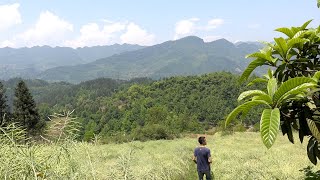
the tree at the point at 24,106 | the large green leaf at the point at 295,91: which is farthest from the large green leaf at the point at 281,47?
the tree at the point at 24,106

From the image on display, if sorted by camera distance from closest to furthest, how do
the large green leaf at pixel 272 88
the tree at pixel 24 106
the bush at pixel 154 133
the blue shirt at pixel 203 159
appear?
1. the large green leaf at pixel 272 88
2. the blue shirt at pixel 203 159
3. the tree at pixel 24 106
4. the bush at pixel 154 133

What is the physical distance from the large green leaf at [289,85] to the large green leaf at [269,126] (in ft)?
0.48

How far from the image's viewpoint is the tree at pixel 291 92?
1.78 meters

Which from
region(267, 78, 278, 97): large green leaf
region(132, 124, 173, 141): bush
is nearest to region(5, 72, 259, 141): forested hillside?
region(132, 124, 173, 141): bush

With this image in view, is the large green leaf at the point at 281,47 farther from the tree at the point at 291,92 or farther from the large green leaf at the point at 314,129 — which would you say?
the large green leaf at the point at 314,129

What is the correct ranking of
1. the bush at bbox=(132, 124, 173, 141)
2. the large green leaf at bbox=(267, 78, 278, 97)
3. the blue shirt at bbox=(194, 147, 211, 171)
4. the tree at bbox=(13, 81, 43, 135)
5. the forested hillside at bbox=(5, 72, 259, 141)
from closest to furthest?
the large green leaf at bbox=(267, 78, 278, 97) → the blue shirt at bbox=(194, 147, 211, 171) → the tree at bbox=(13, 81, 43, 135) → the bush at bbox=(132, 124, 173, 141) → the forested hillside at bbox=(5, 72, 259, 141)

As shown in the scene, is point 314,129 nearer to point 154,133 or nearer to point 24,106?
point 24,106

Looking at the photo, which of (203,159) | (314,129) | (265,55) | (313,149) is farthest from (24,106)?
(314,129)

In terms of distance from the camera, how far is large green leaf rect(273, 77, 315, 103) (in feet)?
5.96

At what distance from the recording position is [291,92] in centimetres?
179

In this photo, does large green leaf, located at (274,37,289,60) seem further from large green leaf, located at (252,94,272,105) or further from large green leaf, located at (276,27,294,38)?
large green leaf, located at (252,94,272,105)

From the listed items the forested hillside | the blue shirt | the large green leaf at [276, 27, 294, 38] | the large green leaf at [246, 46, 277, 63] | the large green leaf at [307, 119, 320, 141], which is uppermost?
the large green leaf at [276, 27, 294, 38]

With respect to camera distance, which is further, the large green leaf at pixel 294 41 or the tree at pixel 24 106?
the tree at pixel 24 106

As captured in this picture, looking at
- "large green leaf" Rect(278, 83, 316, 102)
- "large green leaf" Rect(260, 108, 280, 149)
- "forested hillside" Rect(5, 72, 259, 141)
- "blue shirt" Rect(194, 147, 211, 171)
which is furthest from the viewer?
"forested hillside" Rect(5, 72, 259, 141)
